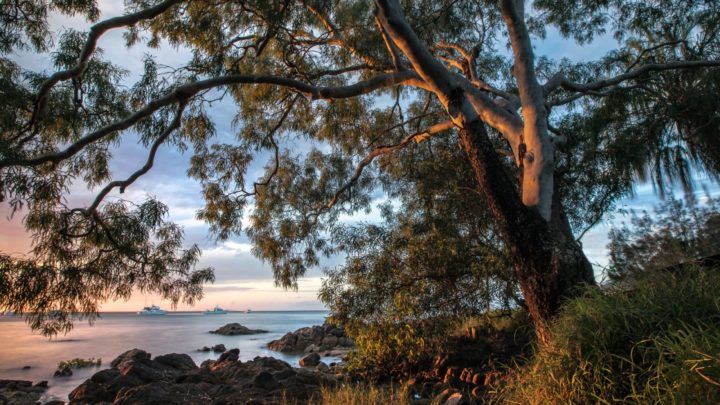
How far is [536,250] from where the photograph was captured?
4574mm

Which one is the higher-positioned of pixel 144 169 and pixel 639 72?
pixel 639 72

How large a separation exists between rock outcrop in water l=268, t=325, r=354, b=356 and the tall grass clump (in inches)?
511

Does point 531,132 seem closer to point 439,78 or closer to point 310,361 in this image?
point 439,78

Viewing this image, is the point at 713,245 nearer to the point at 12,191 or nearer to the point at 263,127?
the point at 263,127

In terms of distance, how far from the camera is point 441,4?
333 inches

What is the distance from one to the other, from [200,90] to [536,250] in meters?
3.82

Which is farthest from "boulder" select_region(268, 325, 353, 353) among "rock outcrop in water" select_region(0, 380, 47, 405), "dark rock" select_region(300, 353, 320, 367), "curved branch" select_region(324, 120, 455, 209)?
"curved branch" select_region(324, 120, 455, 209)

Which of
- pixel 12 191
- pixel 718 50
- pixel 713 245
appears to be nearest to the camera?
pixel 12 191

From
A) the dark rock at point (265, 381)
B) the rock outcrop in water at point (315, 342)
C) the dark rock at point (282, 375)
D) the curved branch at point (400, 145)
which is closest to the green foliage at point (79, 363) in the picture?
the rock outcrop in water at point (315, 342)

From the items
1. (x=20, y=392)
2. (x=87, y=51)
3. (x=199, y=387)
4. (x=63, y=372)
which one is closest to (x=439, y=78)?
(x=87, y=51)

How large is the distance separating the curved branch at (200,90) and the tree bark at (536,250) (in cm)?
158

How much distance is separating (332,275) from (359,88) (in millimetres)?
3438

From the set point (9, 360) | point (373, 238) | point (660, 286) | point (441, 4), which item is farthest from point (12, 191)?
point (9, 360)

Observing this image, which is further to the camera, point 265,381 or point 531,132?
point 265,381
